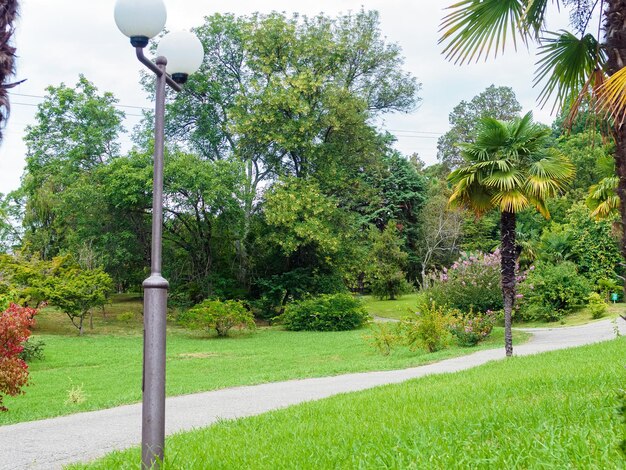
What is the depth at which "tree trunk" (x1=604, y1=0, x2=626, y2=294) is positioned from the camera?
3.79 meters

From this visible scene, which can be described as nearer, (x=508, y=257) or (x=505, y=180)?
(x=505, y=180)

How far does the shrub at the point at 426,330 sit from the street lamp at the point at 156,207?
40.3 feet

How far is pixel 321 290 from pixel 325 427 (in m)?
24.0

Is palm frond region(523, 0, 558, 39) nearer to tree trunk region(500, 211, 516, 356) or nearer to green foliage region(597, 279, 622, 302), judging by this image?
tree trunk region(500, 211, 516, 356)

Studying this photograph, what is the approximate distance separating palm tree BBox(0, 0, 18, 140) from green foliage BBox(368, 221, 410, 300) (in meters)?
31.3

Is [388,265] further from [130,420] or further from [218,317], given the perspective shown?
[130,420]

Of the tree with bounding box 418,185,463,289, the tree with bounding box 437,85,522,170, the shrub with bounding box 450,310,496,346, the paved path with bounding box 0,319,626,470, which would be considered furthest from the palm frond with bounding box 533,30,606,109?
the tree with bounding box 437,85,522,170

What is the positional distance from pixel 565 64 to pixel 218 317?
65.3 ft

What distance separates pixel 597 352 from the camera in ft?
32.6

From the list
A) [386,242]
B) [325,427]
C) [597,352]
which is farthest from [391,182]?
[325,427]

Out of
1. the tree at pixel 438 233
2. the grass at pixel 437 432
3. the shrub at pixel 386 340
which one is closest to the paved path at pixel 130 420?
the grass at pixel 437 432

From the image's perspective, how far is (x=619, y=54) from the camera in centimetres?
379

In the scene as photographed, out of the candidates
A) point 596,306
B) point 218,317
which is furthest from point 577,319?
point 218,317

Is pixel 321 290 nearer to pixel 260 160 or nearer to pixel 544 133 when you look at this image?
pixel 260 160
